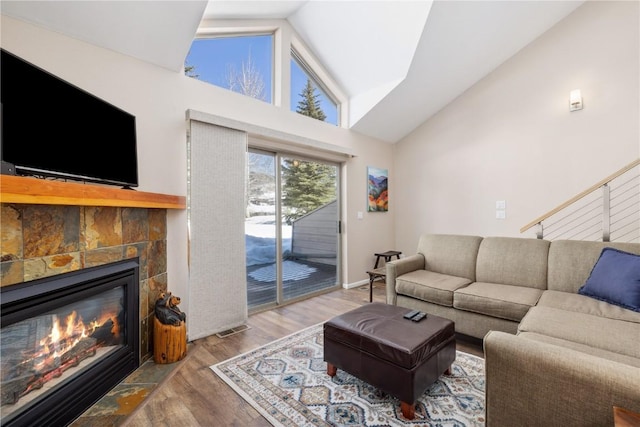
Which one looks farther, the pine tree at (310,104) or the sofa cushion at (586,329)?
the pine tree at (310,104)

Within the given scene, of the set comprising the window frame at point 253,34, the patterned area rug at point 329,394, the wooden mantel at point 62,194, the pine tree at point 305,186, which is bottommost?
the patterned area rug at point 329,394

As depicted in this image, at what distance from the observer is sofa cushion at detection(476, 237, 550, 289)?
104 inches

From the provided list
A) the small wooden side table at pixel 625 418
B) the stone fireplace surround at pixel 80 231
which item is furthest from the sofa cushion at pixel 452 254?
the stone fireplace surround at pixel 80 231

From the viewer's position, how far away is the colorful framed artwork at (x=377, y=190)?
183 inches

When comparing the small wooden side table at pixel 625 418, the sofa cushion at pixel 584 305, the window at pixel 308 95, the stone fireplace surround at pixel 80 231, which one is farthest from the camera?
the window at pixel 308 95

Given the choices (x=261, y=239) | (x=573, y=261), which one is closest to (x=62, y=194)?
(x=261, y=239)

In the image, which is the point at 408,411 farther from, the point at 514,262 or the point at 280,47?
the point at 280,47

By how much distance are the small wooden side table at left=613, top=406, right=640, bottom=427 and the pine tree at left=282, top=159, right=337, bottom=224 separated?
10.2 ft

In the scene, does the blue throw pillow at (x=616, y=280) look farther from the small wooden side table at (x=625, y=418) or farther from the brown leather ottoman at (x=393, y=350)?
the small wooden side table at (x=625, y=418)

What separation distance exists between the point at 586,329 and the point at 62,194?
9.76 ft

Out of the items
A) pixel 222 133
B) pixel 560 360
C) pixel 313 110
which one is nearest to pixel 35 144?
pixel 222 133

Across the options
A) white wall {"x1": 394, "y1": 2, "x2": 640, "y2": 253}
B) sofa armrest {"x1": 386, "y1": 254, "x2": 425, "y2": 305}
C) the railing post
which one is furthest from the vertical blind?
the railing post

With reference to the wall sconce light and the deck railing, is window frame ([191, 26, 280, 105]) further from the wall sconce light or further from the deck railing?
the wall sconce light

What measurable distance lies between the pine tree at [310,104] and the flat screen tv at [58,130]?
226cm
